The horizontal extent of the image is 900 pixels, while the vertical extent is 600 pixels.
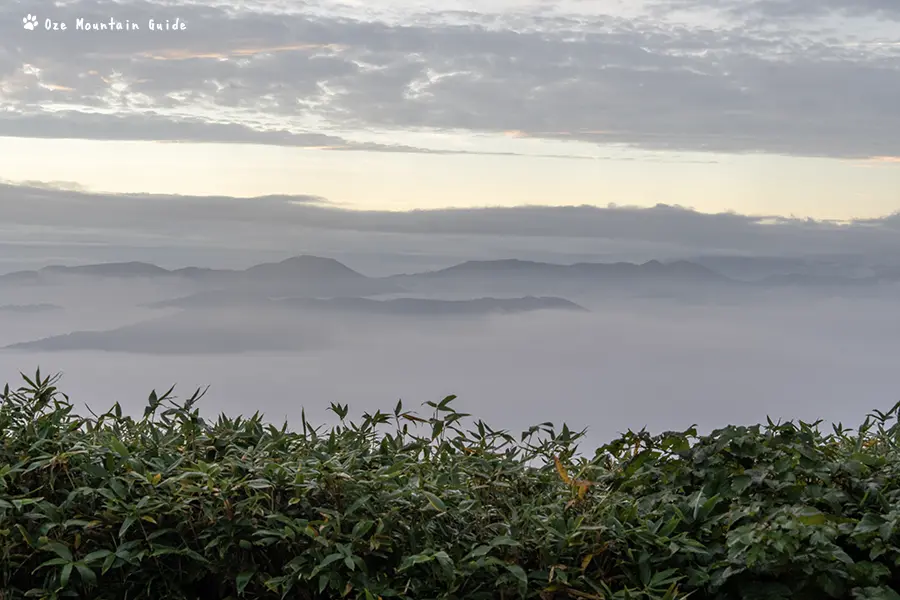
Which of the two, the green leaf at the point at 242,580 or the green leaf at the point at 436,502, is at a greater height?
the green leaf at the point at 436,502

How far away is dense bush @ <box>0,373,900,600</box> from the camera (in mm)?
2426

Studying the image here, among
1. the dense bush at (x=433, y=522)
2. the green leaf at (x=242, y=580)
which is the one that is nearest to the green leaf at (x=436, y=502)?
the dense bush at (x=433, y=522)

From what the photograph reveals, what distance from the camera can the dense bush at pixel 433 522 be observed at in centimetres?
243

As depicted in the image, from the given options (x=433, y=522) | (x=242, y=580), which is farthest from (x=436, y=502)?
(x=242, y=580)

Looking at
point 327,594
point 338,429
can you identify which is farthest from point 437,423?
point 327,594

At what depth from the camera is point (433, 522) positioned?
99.5 inches

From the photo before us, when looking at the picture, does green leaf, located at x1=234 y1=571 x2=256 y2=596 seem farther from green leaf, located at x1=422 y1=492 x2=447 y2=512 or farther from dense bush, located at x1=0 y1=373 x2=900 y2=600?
green leaf, located at x1=422 y1=492 x2=447 y2=512

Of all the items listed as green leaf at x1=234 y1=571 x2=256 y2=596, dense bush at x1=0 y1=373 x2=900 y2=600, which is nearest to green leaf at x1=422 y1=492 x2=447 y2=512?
dense bush at x1=0 y1=373 x2=900 y2=600

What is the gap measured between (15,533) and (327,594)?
3.01ft

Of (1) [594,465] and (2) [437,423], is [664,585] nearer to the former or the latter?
(1) [594,465]

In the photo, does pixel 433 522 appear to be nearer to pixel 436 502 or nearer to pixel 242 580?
pixel 436 502

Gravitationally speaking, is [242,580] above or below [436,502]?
below

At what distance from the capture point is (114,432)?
3066 millimetres

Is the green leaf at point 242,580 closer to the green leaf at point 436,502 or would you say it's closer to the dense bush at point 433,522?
the dense bush at point 433,522
